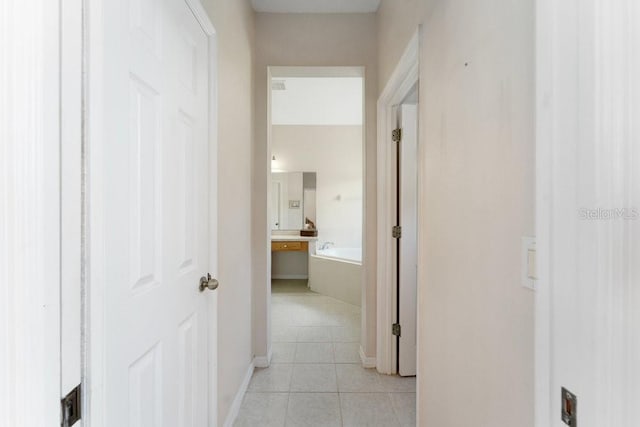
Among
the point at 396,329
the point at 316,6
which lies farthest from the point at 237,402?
the point at 316,6

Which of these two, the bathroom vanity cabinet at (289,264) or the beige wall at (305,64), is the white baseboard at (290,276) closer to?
the bathroom vanity cabinet at (289,264)

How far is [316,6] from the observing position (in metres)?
2.35

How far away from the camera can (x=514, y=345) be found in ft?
2.46

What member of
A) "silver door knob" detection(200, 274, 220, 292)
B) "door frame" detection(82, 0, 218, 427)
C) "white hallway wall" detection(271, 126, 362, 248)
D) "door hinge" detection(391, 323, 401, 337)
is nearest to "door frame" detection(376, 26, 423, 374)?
"door hinge" detection(391, 323, 401, 337)

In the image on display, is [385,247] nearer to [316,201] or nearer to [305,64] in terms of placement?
[305,64]

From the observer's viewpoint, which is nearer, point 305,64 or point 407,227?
point 407,227

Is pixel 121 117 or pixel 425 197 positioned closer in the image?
pixel 121 117

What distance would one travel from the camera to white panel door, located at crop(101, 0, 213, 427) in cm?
71

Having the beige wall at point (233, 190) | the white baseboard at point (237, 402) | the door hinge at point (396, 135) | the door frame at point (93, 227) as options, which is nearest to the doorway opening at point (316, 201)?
the white baseboard at point (237, 402)

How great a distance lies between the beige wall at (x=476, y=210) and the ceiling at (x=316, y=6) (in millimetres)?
1157

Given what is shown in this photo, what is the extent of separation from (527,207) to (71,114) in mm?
972

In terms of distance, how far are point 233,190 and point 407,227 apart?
1.28m

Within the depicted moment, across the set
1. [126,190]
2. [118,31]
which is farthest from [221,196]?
[118,31]

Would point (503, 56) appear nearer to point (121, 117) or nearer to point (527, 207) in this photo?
point (527, 207)
